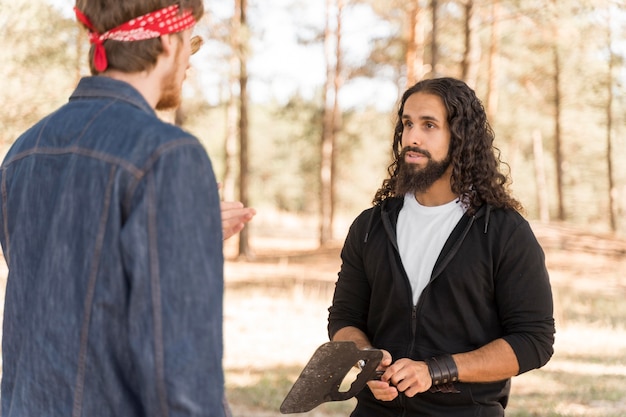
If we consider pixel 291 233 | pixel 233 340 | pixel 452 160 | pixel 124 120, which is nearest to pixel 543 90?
pixel 291 233

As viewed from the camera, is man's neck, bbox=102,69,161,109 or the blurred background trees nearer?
man's neck, bbox=102,69,161,109

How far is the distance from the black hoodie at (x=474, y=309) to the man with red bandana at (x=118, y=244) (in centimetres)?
132

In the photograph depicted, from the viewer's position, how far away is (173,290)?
151 centimetres

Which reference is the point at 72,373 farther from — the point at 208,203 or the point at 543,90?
the point at 543,90

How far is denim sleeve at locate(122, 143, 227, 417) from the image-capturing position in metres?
1.49

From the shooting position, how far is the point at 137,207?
Result: 151cm

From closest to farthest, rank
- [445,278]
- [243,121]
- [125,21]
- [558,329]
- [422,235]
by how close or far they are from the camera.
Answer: [125,21], [445,278], [422,235], [558,329], [243,121]

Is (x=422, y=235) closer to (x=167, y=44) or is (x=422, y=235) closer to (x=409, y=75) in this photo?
(x=167, y=44)

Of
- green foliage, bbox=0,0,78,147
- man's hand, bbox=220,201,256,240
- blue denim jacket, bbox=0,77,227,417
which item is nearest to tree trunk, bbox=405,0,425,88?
green foliage, bbox=0,0,78,147

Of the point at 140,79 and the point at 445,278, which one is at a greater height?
the point at 140,79

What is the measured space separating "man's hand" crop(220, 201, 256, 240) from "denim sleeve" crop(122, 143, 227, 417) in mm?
231

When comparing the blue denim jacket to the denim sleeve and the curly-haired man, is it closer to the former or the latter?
the denim sleeve

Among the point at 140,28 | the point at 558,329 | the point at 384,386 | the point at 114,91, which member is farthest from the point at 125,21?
the point at 558,329

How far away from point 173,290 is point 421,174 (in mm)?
1663
